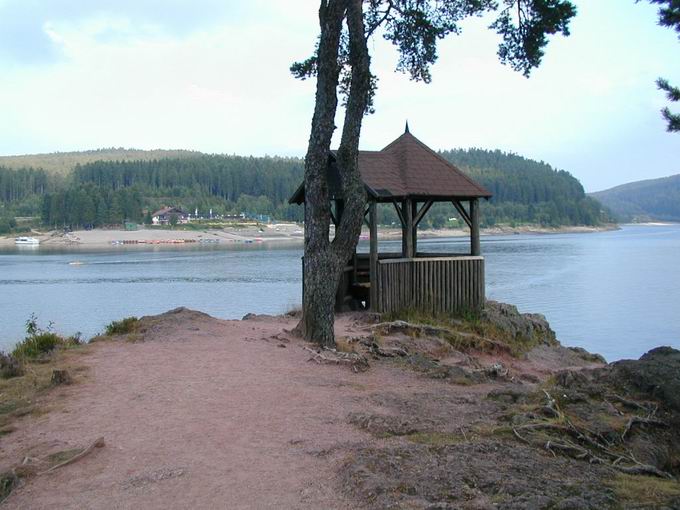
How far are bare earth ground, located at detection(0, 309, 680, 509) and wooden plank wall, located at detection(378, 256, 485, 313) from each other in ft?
18.4

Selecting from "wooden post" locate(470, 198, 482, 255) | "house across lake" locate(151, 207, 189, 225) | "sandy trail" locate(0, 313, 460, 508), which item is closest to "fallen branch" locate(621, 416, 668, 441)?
"sandy trail" locate(0, 313, 460, 508)

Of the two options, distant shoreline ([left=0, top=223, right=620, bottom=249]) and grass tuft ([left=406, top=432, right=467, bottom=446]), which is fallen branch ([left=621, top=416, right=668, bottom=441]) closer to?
grass tuft ([left=406, top=432, right=467, bottom=446])

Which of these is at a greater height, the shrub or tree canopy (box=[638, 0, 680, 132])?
tree canopy (box=[638, 0, 680, 132])

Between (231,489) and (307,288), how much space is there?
6.36 m

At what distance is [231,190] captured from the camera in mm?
163750

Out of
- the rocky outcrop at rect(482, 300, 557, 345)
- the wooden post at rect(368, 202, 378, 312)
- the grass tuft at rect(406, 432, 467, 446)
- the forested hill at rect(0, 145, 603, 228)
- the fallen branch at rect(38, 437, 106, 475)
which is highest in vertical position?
the forested hill at rect(0, 145, 603, 228)

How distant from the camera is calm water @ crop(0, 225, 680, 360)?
81.0ft

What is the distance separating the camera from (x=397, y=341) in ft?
42.9

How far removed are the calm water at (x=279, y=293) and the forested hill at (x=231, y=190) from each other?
7927cm

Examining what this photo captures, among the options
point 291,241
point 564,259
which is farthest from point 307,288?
point 291,241

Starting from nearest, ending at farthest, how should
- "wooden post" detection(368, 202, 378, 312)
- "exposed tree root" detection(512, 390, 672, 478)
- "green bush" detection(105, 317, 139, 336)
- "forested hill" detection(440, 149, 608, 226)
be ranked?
"exposed tree root" detection(512, 390, 672, 478), "green bush" detection(105, 317, 139, 336), "wooden post" detection(368, 202, 378, 312), "forested hill" detection(440, 149, 608, 226)

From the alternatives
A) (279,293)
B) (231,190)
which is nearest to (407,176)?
(279,293)

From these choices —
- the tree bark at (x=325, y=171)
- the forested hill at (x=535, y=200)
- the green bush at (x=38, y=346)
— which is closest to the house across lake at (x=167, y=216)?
the forested hill at (x=535, y=200)

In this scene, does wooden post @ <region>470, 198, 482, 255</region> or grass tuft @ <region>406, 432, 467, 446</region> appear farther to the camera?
wooden post @ <region>470, 198, 482, 255</region>
